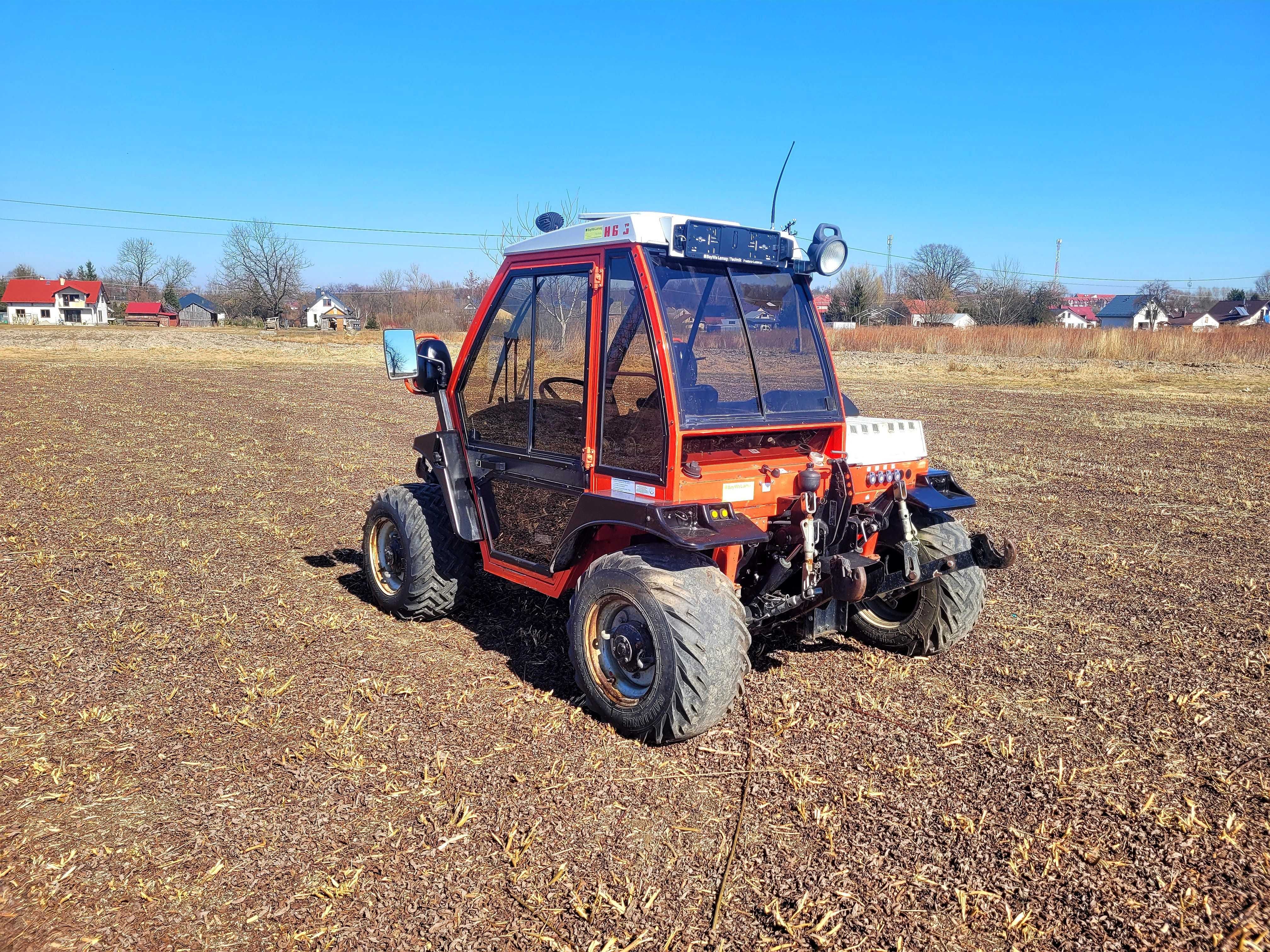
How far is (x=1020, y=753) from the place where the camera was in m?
4.20

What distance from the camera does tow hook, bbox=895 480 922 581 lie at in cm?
425

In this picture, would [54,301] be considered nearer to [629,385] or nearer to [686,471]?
[629,385]

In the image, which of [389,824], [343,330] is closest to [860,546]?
[389,824]

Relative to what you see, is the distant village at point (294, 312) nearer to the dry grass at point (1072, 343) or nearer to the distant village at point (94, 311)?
the distant village at point (94, 311)

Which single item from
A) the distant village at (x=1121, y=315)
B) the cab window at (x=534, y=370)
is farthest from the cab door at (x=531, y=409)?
the distant village at (x=1121, y=315)

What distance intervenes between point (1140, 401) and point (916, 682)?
780 inches

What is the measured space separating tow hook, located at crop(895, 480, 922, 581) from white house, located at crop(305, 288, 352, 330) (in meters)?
73.5

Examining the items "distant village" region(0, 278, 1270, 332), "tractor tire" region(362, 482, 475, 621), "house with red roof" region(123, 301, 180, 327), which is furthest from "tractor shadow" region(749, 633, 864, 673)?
"house with red roof" region(123, 301, 180, 327)

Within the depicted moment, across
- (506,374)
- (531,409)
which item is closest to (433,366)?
(506,374)

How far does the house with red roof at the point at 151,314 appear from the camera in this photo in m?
83.8

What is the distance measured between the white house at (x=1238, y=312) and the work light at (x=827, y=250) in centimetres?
8688

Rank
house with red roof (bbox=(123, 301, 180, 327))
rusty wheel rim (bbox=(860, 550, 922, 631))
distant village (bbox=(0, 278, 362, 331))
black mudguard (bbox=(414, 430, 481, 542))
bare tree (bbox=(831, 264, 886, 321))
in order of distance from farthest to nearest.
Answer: distant village (bbox=(0, 278, 362, 331)) → house with red roof (bbox=(123, 301, 180, 327)) → bare tree (bbox=(831, 264, 886, 321)) → black mudguard (bbox=(414, 430, 481, 542)) → rusty wheel rim (bbox=(860, 550, 922, 631))

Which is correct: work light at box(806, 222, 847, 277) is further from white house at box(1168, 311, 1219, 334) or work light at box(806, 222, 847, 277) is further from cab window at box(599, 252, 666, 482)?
white house at box(1168, 311, 1219, 334)

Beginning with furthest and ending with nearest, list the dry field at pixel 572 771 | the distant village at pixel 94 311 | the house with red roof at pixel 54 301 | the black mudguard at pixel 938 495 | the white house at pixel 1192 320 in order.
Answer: the house with red roof at pixel 54 301 < the white house at pixel 1192 320 < the distant village at pixel 94 311 < the black mudguard at pixel 938 495 < the dry field at pixel 572 771
